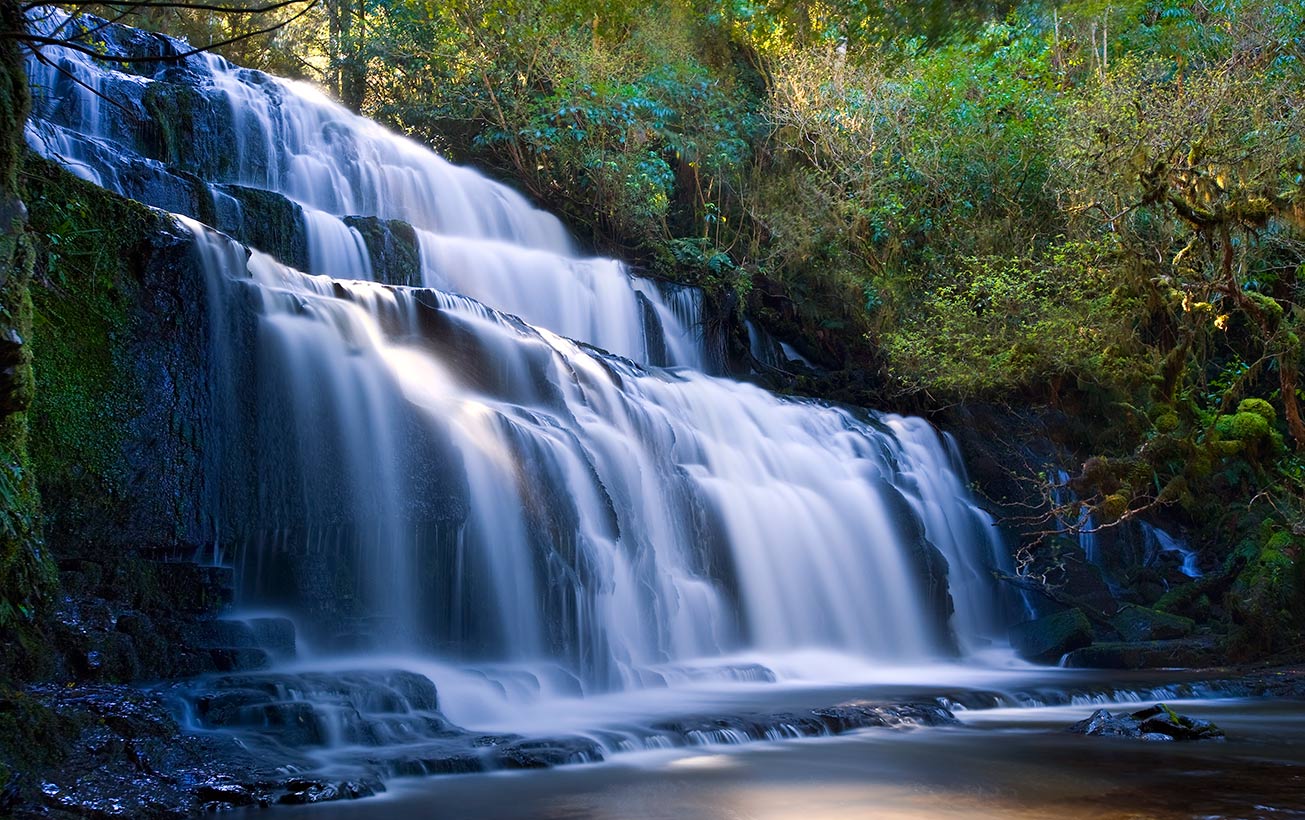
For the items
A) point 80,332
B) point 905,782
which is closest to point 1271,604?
point 905,782

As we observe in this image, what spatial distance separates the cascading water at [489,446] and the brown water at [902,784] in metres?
2.59

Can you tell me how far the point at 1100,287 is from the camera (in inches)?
587

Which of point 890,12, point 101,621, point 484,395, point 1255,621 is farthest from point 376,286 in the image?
point 1255,621

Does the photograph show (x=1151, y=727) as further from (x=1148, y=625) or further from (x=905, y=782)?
(x=1148, y=625)

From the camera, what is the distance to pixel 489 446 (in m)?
9.38

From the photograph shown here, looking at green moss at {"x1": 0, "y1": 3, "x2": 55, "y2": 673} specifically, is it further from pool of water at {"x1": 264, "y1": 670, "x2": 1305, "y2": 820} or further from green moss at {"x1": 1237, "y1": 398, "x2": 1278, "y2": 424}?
green moss at {"x1": 1237, "y1": 398, "x2": 1278, "y2": 424}

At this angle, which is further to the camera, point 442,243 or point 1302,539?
point 442,243

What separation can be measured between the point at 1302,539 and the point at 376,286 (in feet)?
36.0

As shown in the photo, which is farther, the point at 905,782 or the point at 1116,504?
the point at 1116,504

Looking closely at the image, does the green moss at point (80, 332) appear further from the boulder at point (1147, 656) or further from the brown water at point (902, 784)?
the boulder at point (1147, 656)

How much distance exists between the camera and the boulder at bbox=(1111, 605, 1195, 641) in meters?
12.8

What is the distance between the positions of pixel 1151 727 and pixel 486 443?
5690mm

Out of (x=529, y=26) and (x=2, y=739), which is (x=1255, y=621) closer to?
(x=2, y=739)

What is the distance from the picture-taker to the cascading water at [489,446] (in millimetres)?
8336
